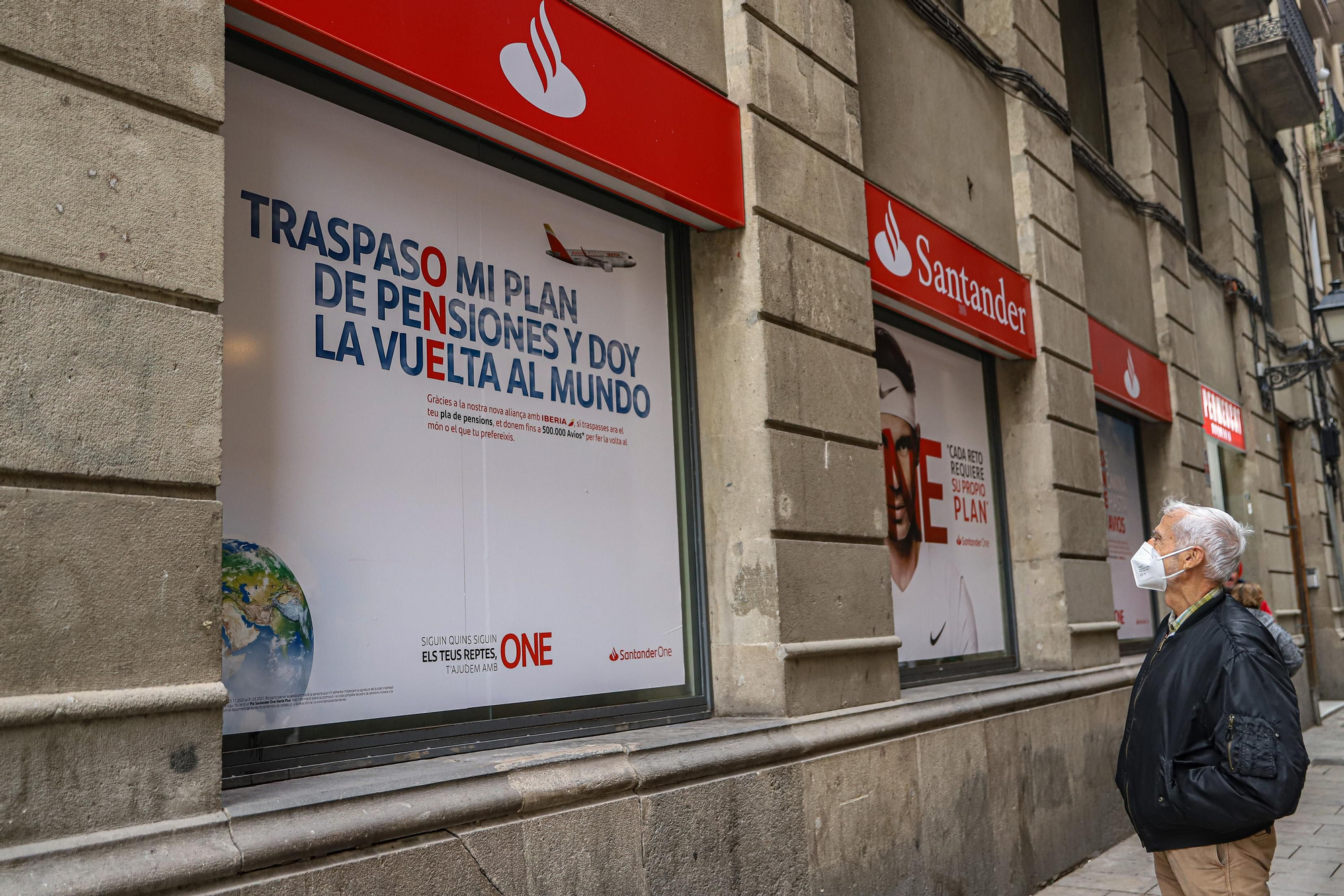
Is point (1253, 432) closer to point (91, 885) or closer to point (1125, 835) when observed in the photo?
point (1125, 835)

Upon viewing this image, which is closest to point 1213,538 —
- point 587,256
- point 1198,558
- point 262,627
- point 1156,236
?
point 1198,558

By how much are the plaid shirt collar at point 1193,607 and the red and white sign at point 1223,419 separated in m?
9.76

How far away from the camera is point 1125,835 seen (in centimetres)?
873

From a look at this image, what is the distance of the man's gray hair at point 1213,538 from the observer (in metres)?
3.84

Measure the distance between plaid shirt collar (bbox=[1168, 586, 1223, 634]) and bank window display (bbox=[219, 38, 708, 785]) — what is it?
218cm

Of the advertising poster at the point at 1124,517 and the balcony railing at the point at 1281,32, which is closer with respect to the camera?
the advertising poster at the point at 1124,517

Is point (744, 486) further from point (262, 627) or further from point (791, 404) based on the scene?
point (262, 627)

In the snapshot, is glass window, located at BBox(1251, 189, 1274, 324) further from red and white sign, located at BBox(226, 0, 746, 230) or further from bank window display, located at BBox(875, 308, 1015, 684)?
red and white sign, located at BBox(226, 0, 746, 230)

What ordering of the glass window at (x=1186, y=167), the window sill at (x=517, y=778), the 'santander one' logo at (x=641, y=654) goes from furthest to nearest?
1. the glass window at (x=1186, y=167)
2. the 'santander one' logo at (x=641, y=654)
3. the window sill at (x=517, y=778)

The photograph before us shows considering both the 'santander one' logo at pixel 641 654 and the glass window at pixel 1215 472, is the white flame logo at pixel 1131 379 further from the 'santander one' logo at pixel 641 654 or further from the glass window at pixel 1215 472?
the 'santander one' logo at pixel 641 654

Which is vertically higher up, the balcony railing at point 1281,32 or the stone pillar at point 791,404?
the balcony railing at point 1281,32

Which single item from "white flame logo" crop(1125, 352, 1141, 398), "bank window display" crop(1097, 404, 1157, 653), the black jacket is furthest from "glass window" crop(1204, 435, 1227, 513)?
the black jacket

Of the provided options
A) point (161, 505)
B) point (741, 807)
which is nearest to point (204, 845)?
point (161, 505)

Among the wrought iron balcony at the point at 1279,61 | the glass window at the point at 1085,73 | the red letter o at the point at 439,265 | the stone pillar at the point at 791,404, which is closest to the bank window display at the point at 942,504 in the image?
the stone pillar at the point at 791,404
